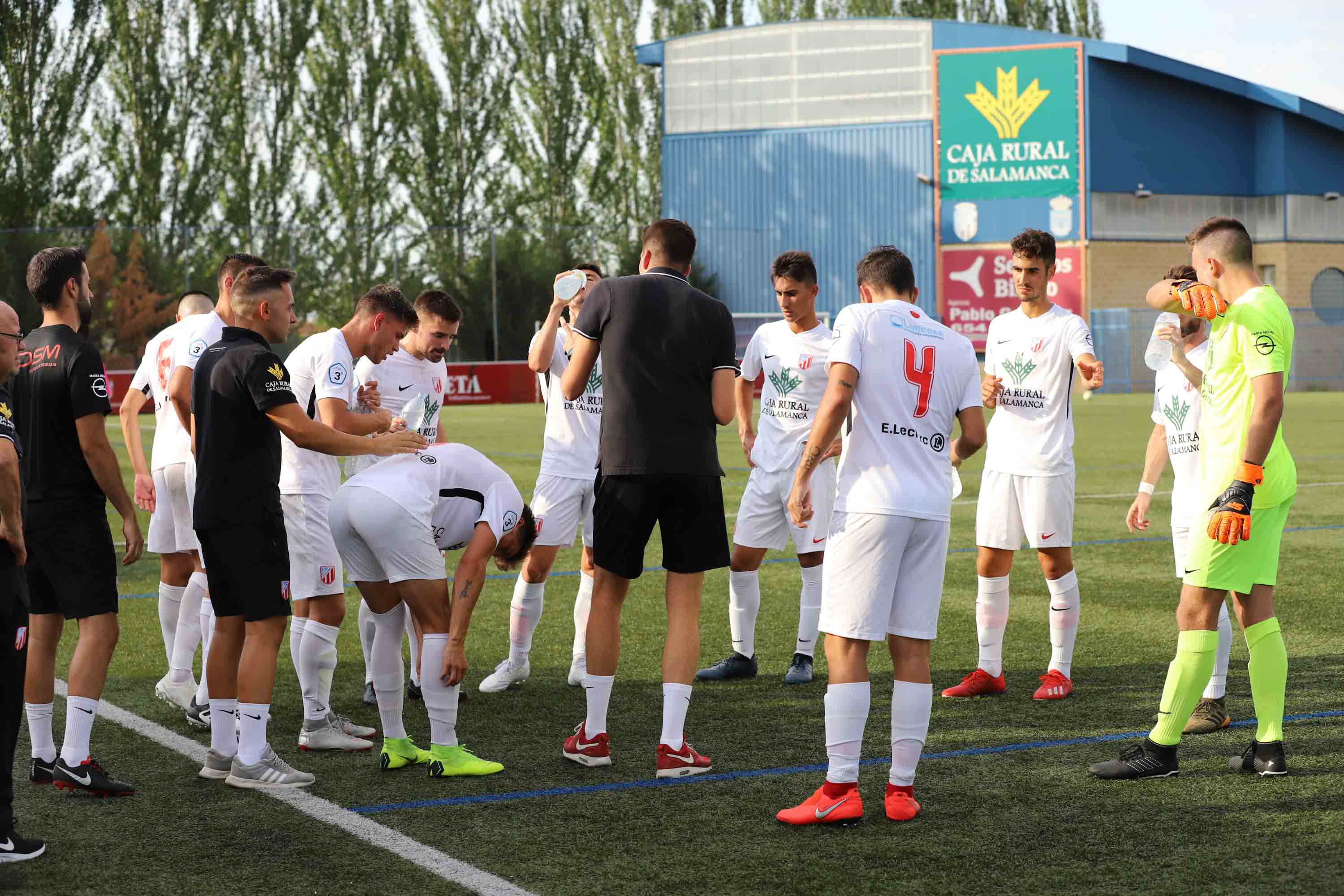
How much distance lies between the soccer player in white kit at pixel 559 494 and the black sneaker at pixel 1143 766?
9.40ft

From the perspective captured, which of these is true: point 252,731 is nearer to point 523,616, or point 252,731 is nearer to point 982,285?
point 523,616

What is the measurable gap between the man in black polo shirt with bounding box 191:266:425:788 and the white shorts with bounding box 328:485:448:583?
0.20m

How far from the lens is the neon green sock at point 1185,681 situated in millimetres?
5512

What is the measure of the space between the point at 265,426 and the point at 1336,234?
4807 cm

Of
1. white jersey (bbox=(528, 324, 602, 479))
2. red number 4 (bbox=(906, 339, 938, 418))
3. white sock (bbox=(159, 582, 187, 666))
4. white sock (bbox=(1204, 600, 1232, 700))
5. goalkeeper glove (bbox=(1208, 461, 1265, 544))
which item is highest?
red number 4 (bbox=(906, 339, 938, 418))

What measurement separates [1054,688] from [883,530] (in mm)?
2382

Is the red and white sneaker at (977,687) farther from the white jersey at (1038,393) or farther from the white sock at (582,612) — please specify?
the white sock at (582,612)

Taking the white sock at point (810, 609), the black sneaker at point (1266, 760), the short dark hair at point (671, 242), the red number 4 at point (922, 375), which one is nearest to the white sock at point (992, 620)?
the white sock at point (810, 609)

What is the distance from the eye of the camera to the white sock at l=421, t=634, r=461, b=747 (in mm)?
5688

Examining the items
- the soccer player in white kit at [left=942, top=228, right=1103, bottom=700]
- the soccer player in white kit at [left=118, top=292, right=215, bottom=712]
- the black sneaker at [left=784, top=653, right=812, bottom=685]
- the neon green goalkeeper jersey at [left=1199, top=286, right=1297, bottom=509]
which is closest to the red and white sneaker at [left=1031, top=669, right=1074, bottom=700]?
the soccer player in white kit at [left=942, top=228, right=1103, bottom=700]

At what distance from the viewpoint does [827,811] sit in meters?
5.04

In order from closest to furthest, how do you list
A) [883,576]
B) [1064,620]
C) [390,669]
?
[883,576], [390,669], [1064,620]

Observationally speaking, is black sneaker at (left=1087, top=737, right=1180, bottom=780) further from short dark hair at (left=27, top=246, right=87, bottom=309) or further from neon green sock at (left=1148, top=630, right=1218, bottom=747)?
short dark hair at (left=27, top=246, right=87, bottom=309)

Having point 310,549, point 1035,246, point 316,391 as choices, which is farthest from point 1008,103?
point 310,549
